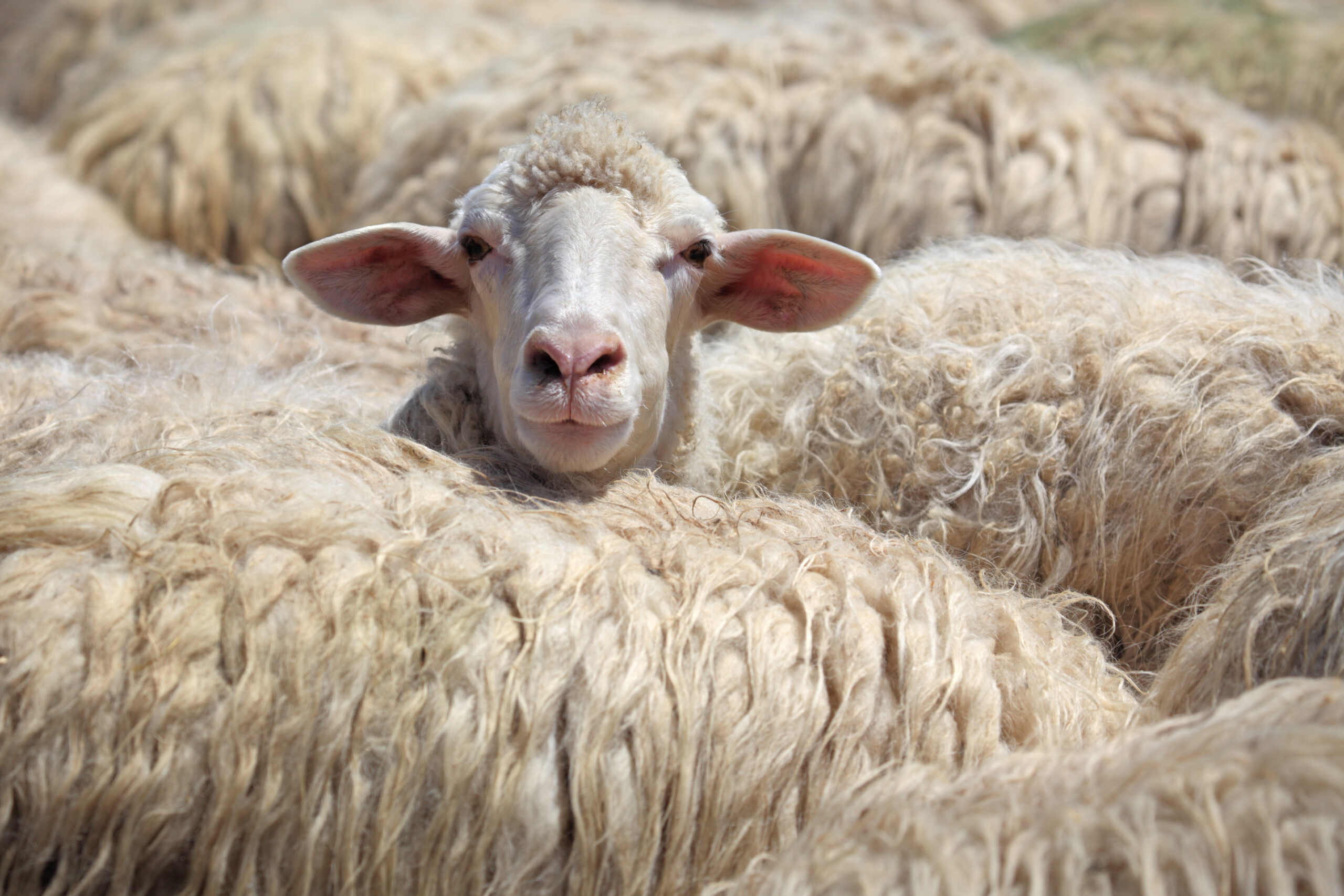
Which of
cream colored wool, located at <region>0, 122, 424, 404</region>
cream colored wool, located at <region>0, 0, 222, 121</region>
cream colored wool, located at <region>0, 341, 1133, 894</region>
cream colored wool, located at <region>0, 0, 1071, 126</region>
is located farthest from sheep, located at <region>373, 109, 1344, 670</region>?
cream colored wool, located at <region>0, 0, 222, 121</region>

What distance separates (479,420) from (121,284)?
161cm

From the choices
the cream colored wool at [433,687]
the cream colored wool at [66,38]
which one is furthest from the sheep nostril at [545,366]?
the cream colored wool at [66,38]

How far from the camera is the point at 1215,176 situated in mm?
4531

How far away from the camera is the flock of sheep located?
5.46 ft

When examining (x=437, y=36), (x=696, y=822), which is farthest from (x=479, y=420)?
(x=437, y=36)

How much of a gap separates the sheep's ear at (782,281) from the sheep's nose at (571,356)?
0.56 m

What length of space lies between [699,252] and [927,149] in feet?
7.33

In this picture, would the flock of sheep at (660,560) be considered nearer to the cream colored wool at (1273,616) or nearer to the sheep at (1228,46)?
the cream colored wool at (1273,616)

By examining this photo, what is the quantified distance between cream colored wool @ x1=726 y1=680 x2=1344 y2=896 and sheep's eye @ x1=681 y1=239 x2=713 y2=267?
4.23 ft

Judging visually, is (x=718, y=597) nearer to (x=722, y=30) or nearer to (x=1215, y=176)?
(x=1215, y=176)

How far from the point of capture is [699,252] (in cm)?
265

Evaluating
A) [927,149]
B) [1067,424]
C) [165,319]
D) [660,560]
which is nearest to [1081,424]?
[1067,424]

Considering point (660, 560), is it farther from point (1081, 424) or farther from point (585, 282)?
point (1081, 424)

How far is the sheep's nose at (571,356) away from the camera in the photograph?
7.12ft
